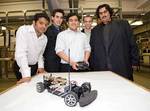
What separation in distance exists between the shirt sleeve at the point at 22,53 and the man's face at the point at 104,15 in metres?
0.98

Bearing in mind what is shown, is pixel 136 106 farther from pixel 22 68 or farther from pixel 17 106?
pixel 22 68

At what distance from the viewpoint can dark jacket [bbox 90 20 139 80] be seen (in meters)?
2.82

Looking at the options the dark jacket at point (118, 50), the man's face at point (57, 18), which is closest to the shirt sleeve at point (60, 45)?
the man's face at point (57, 18)

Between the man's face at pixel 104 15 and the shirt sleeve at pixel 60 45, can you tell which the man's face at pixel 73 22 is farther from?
the man's face at pixel 104 15

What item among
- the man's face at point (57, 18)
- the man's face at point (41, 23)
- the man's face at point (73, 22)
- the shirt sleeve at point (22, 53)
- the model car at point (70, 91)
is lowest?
the model car at point (70, 91)

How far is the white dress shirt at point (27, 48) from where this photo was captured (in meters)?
2.20

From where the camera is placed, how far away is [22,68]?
7.20ft

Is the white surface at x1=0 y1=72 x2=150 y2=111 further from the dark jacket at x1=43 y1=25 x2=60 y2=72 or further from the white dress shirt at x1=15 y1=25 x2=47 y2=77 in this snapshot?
the dark jacket at x1=43 y1=25 x2=60 y2=72

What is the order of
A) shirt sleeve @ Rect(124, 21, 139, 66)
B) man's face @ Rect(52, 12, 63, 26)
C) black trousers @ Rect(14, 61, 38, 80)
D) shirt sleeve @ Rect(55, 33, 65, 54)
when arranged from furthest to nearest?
man's face @ Rect(52, 12, 63, 26) < shirt sleeve @ Rect(124, 21, 139, 66) < shirt sleeve @ Rect(55, 33, 65, 54) < black trousers @ Rect(14, 61, 38, 80)

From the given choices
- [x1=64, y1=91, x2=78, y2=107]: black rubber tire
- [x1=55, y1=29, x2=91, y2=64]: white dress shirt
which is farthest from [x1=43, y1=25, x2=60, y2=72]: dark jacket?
[x1=64, y1=91, x2=78, y2=107]: black rubber tire

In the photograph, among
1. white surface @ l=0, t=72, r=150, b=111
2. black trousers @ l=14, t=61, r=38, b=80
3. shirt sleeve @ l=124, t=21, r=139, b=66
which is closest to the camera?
white surface @ l=0, t=72, r=150, b=111

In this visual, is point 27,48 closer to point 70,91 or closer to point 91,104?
point 70,91

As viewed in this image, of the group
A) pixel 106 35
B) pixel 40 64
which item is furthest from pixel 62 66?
pixel 106 35

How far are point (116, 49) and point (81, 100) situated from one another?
66.5 inches
